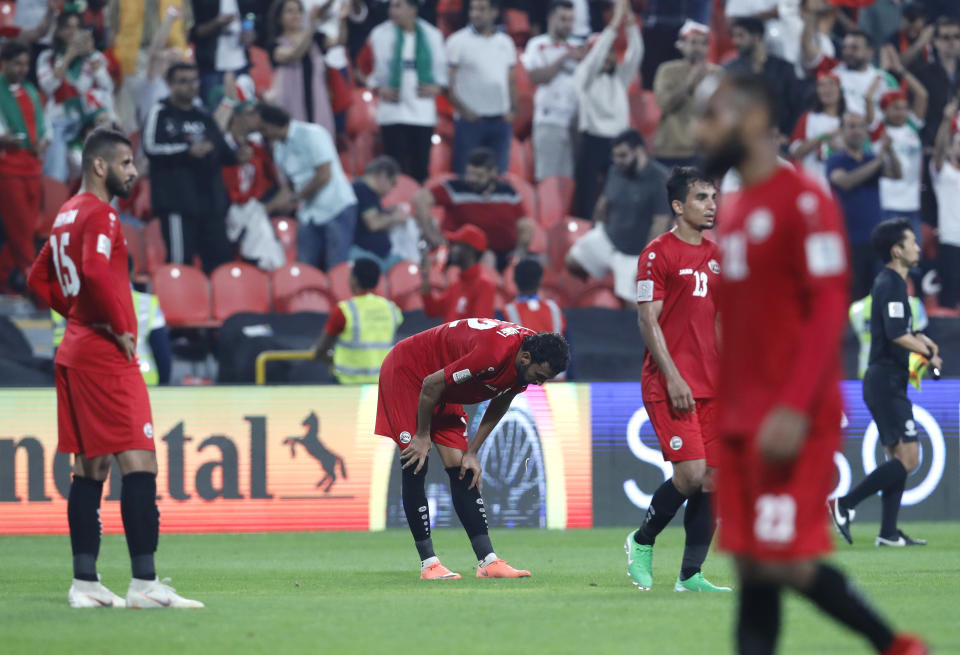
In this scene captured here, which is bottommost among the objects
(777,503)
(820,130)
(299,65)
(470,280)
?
(777,503)

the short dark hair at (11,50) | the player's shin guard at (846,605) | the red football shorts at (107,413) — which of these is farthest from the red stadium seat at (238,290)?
the player's shin guard at (846,605)

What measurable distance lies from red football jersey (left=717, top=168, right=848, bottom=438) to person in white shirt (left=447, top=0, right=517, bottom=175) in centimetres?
1296

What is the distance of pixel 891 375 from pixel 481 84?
7.21 m

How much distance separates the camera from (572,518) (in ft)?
44.7

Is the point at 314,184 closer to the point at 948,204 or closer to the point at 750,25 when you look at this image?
the point at 750,25

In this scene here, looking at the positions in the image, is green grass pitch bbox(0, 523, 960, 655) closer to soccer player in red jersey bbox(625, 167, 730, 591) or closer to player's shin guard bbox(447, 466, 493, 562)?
player's shin guard bbox(447, 466, 493, 562)

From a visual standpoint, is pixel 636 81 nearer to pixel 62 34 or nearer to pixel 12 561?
pixel 62 34

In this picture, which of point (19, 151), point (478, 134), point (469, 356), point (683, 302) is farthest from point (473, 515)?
point (19, 151)

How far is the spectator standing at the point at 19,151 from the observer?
1612 centimetres

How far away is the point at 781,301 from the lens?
179 inches

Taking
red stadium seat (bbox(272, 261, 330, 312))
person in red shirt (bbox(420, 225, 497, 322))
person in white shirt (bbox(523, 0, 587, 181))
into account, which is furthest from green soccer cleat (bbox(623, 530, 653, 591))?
person in white shirt (bbox(523, 0, 587, 181))

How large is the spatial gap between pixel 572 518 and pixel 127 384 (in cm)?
682

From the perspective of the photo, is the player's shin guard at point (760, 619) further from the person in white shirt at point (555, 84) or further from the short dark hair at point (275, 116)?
the person in white shirt at point (555, 84)

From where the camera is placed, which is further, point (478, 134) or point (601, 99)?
point (478, 134)
